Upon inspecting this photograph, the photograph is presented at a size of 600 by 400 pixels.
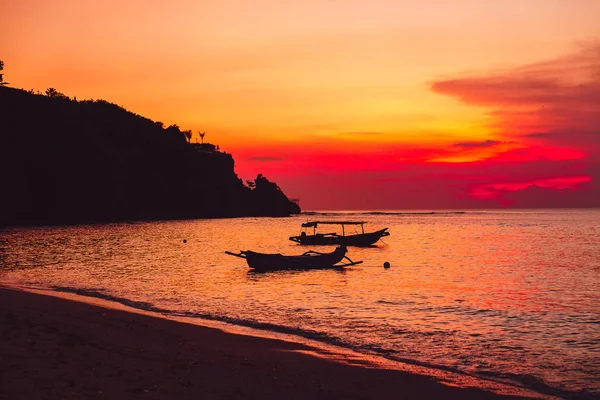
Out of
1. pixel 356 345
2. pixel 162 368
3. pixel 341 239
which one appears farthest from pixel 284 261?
pixel 341 239

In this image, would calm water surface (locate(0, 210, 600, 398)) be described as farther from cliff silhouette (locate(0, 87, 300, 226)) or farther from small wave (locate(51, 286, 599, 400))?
cliff silhouette (locate(0, 87, 300, 226))

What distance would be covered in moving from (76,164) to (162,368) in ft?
529

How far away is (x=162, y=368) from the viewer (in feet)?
37.6

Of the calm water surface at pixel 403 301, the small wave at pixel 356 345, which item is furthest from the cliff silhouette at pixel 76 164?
the small wave at pixel 356 345

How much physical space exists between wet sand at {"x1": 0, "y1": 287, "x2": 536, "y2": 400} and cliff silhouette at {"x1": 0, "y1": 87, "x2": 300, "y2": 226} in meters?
129

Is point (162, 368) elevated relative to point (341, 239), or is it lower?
elevated

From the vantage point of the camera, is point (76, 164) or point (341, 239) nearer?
point (341, 239)

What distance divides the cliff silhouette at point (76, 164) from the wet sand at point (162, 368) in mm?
128627

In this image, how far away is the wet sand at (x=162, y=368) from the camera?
31.5 feet

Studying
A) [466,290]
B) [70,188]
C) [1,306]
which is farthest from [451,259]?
[70,188]

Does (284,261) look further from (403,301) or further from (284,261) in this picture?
(403,301)

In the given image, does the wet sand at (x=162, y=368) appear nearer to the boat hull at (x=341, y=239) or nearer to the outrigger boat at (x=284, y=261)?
the outrigger boat at (x=284, y=261)

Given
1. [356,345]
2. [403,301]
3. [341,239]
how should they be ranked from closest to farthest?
[356,345] → [403,301] → [341,239]

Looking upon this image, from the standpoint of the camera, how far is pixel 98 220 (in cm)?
16388
